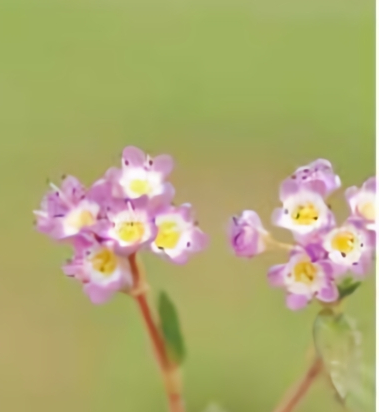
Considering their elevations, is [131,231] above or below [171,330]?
above

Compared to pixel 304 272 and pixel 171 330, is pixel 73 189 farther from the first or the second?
pixel 304 272

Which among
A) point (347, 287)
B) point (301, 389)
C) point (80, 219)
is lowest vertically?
point (301, 389)

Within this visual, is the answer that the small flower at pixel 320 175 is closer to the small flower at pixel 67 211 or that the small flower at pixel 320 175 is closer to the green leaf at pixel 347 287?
the green leaf at pixel 347 287

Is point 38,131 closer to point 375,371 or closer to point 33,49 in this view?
point 33,49

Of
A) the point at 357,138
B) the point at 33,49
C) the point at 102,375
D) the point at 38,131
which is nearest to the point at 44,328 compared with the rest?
the point at 102,375

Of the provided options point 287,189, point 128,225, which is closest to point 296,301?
point 287,189

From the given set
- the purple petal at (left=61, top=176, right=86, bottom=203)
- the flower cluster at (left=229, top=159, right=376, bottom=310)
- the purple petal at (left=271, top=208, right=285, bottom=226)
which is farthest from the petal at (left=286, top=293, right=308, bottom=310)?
the purple petal at (left=61, top=176, right=86, bottom=203)

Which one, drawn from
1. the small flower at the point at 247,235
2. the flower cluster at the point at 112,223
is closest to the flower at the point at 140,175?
the flower cluster at the point at 112,223
